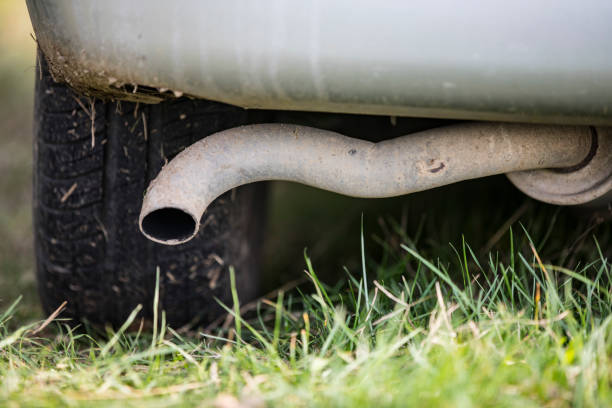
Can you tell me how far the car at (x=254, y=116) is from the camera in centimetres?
76

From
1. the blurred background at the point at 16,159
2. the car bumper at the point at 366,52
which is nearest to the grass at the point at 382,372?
the car bumper at the point at 366,52

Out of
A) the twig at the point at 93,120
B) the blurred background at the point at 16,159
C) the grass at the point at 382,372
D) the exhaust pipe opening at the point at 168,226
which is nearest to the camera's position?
the grass at the point at 382,372

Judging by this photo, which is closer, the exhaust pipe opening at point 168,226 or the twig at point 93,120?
the exhaust pipe opening at point 168,226

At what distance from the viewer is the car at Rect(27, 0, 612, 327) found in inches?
29.9

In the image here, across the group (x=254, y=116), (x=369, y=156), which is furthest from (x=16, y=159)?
(x=369, y=156)

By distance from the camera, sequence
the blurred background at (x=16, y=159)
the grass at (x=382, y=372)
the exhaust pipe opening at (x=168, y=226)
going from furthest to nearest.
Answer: the blurred background at (x=16, y=159) → the exhaust pipe opening at (x=168, y=226) → the grass at (x=382, y=372)

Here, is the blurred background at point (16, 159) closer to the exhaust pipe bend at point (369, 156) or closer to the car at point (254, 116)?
the car at point (254, 116)

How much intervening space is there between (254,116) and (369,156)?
0.82 ft

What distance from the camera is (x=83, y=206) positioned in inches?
43.6

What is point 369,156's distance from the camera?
95 centimetres

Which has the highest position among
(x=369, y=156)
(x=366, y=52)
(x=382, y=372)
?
(x=366, y=52)

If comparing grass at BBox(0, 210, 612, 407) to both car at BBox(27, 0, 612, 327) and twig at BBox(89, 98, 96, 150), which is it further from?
twig at BBox(89, 98, 96, 150)

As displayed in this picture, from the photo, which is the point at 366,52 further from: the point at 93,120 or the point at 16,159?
the point at 16,159

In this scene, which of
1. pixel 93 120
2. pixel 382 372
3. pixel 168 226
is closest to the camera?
pixel 382 372
